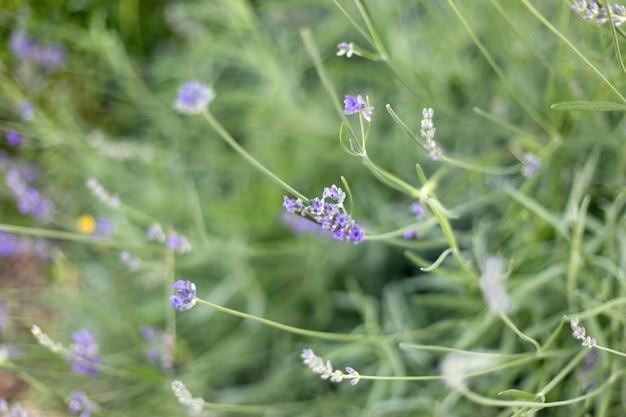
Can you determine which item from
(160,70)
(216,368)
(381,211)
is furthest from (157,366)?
(160,70)

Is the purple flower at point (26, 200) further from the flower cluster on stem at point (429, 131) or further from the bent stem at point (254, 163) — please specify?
the flower cluster on stem at point (429, 131)

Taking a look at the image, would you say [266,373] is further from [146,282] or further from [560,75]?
[560,75]

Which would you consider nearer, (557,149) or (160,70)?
(557,149)

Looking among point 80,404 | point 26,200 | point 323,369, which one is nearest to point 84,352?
point 80,404

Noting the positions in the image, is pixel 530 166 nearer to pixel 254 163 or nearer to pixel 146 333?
pixel 254 163

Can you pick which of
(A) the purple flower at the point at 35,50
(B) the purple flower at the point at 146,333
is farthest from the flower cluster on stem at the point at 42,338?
(A) the purple flower at the point at 35,50

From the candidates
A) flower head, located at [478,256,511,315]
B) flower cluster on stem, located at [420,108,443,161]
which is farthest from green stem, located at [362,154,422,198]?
flower head, located at [478,256,511,315]
